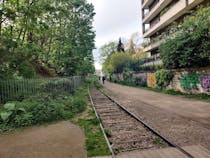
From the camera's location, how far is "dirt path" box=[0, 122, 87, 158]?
15.6ft

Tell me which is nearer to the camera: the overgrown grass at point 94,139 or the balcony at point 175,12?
the overgrown grass at point 94,139

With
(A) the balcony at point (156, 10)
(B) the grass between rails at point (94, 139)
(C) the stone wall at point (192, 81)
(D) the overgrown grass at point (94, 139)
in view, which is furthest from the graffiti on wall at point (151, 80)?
(D) the overgrown grass at point (94, 139)

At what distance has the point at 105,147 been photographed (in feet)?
16.3

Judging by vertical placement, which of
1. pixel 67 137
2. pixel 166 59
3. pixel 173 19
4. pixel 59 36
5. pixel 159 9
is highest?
pixel 159 9

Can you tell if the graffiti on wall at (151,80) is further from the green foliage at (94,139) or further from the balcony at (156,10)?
the green foliage at (94,139)

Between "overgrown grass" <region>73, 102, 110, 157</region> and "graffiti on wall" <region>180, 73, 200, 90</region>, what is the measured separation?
10.9m

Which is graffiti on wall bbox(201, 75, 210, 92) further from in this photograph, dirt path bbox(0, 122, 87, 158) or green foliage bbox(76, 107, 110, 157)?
dirt path bbox(0, 122, 87, 158)

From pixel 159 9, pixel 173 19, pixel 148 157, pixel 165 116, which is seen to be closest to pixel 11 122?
pixel 148 157

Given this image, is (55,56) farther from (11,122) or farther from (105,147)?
(105,147)

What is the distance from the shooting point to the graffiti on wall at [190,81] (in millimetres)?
15098

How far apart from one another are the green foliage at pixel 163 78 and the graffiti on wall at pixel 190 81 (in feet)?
6.10

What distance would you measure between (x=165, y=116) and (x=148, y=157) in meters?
4.63

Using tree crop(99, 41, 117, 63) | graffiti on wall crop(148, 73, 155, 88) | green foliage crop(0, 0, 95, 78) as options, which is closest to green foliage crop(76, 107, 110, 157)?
green foliage crop(0, 0, 95, 78)

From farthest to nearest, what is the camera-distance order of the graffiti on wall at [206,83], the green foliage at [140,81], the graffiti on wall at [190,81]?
the green foliage at [140,81]
the graffiti on wall at [190,81]
the graffiti on wall at [206,83]
